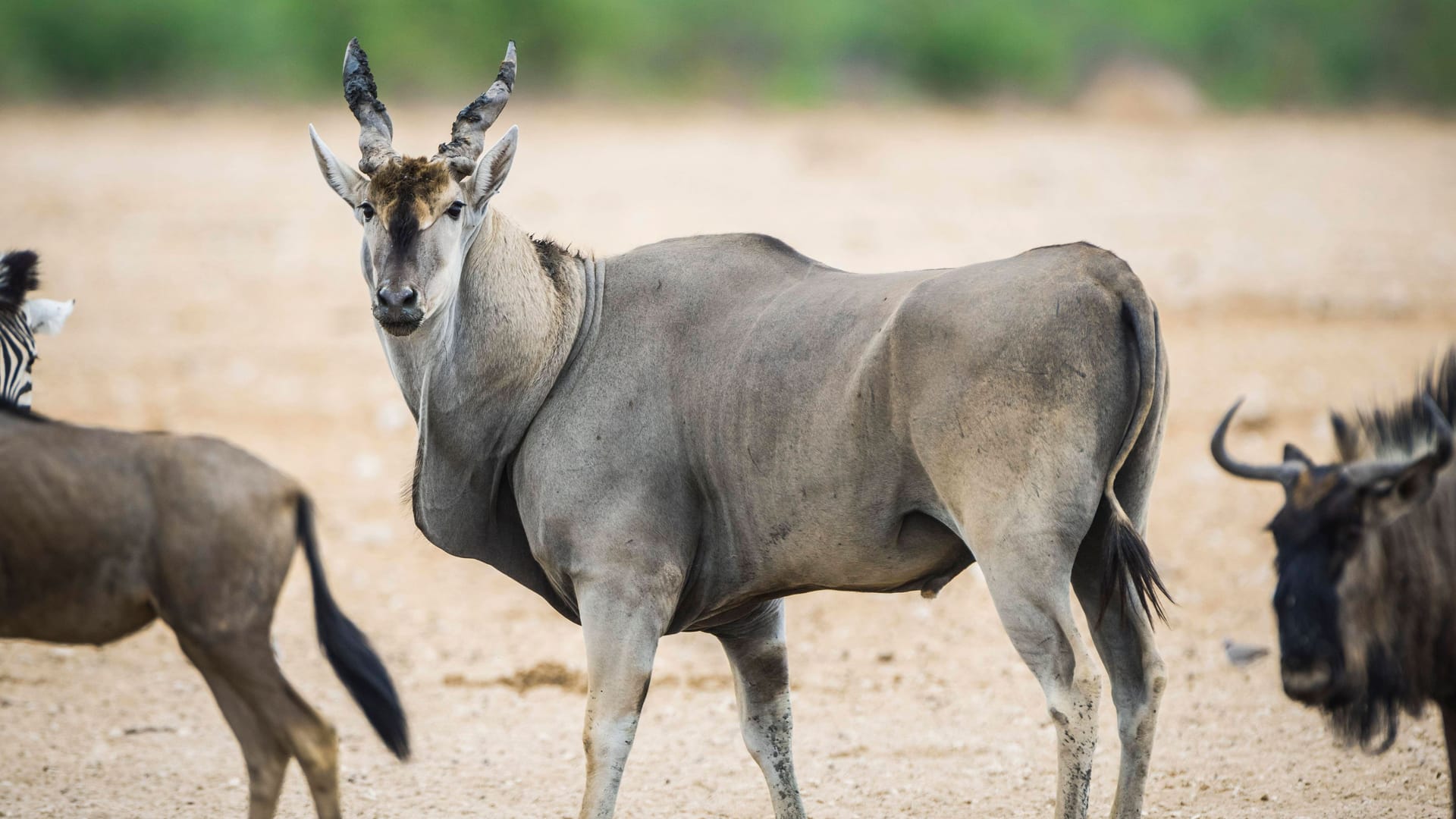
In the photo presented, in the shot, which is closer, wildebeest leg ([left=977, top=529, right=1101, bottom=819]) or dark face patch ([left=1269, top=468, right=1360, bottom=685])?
dark face patch ([left=1269, top=468, right=1360, bottom=685])

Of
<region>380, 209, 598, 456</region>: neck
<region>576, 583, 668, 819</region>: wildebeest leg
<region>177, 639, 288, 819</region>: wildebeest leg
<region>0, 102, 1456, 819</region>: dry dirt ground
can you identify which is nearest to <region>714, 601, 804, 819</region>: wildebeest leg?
<region>0, 102, 1456, 819</region>: dry dirt ground

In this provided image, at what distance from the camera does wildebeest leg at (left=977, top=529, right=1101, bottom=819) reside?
18.4 ft

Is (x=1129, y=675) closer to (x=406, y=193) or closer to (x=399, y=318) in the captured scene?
(x=399, y=318)

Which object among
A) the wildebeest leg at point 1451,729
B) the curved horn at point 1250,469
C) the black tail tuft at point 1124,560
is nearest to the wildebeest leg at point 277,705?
the black tail tuft at point 1124,560

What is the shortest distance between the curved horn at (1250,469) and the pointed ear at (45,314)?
4.86 metres

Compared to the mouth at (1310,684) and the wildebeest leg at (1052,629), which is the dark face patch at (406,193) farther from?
the mouth at (1310,684)

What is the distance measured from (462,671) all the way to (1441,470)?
6003mm

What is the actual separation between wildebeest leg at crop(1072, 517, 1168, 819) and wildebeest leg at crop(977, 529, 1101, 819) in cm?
41

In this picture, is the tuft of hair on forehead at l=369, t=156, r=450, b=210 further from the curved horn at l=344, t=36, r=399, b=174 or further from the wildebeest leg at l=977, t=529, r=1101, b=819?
the wildebeest leg at l=977, t=529, r=1101, b=819

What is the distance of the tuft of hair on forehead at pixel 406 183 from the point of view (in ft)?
20.4

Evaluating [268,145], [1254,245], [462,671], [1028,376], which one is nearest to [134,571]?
[1028,376]

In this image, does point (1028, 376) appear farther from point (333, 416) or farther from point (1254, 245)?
point (1254, 245)

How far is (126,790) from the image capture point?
750 cm

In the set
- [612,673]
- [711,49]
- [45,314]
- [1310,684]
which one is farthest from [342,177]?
[711,49]
